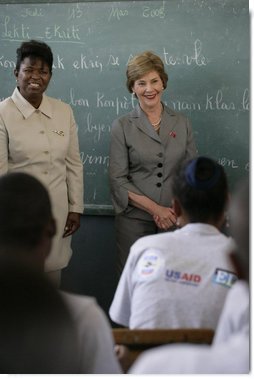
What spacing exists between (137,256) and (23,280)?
2.45 feet

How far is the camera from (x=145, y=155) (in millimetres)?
3480

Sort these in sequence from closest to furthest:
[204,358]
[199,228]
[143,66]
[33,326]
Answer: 1. [204,358]
2. [33,326]
3. [199,228]
4. [143,66]

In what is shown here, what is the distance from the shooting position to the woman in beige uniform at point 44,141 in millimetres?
3225

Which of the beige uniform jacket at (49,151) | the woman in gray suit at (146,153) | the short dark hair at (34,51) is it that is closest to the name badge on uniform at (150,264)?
the beige uniform jacket at (49,151)

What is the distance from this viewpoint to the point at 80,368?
1.37 metres

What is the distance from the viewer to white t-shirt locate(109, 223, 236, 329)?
6.13 ft

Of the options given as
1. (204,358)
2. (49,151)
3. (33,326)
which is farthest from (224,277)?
(49,151)

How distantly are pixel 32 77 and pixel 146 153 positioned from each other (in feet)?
2.39

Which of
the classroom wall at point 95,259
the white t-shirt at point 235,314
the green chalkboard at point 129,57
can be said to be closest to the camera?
the white t-shirt at point 235,314

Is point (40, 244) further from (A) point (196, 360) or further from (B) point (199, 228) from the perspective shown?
(B) point (199, 228)

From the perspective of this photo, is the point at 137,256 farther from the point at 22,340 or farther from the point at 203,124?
the point at 203,124

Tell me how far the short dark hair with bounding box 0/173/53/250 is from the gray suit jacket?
1.87 meters

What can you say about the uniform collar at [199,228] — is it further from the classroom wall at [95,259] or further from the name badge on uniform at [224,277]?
the classroom wall at [95,259]

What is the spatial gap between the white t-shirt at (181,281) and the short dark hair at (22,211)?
0.46m
